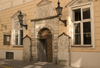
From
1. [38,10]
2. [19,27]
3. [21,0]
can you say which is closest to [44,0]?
[38,10]

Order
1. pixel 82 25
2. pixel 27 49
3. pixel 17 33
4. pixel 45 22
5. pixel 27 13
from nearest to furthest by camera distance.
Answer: pixel 82 25 → pixel 45 22 → pixel 27 49 → pixel 27 13 → pixel 17 33

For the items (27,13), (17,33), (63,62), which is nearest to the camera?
(63,62)

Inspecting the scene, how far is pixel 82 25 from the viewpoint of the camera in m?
6.77

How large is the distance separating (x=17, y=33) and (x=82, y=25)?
5.91m

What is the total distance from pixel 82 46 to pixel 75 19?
1.78 meters

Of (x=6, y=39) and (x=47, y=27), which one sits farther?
(x=6, y=39)

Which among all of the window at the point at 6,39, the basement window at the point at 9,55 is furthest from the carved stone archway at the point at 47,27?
the window at the point at 6,39

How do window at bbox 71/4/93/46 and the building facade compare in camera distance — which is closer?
the building facade

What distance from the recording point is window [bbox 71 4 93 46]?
21.2 ft

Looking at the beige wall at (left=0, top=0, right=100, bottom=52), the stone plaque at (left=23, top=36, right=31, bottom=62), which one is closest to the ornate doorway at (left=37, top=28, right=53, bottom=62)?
the stone plaque at (left=23, top=36, right=31, bottom=62)

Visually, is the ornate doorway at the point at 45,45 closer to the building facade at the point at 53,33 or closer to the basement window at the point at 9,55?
the building facade at the point at 53,33

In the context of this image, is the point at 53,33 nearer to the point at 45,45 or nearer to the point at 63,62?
the point at 45,45

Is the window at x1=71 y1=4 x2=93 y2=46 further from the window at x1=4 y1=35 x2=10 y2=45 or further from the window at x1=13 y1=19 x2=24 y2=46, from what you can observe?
the window at x1=4 y1=35 x2=10 y2=45

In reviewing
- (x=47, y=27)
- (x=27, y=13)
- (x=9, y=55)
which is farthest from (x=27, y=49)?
(x=27, y=13)
